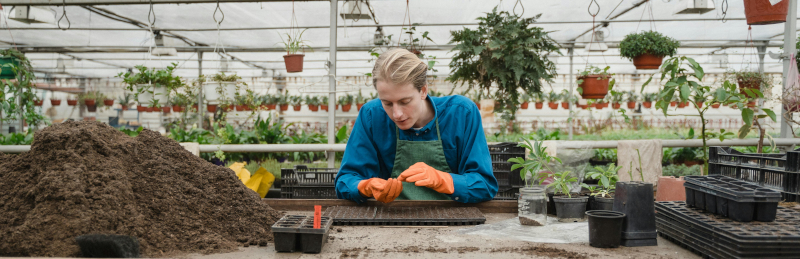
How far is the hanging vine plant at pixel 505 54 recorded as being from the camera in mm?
3609

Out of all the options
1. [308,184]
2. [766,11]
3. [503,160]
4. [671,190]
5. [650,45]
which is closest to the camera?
[671,190]

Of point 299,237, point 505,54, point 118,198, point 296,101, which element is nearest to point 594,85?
point 505,54

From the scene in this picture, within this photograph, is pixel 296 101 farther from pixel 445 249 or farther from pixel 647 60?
pixel 445 249

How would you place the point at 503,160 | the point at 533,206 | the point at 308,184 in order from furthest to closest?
the point at 503,160, the point at 308,184, the point at 533,206

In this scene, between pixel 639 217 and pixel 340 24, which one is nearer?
pixel 639 217

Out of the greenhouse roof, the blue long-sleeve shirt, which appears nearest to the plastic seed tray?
the blue long-sleeve shirt

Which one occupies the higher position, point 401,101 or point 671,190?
→ point 401,101

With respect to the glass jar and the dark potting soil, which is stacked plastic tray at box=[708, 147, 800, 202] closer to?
the glass jar

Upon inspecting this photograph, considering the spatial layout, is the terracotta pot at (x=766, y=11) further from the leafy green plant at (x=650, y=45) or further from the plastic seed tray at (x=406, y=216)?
the plastic seed tray at (x=406, y=216)

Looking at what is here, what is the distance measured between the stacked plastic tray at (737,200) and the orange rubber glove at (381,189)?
93 centimetres

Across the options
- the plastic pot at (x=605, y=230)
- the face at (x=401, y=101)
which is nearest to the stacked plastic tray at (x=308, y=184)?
the face at (x=401, y=101)

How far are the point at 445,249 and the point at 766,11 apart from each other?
10.4 feet

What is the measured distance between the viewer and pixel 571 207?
155 cm

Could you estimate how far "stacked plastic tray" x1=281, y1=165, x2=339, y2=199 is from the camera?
238 cm
